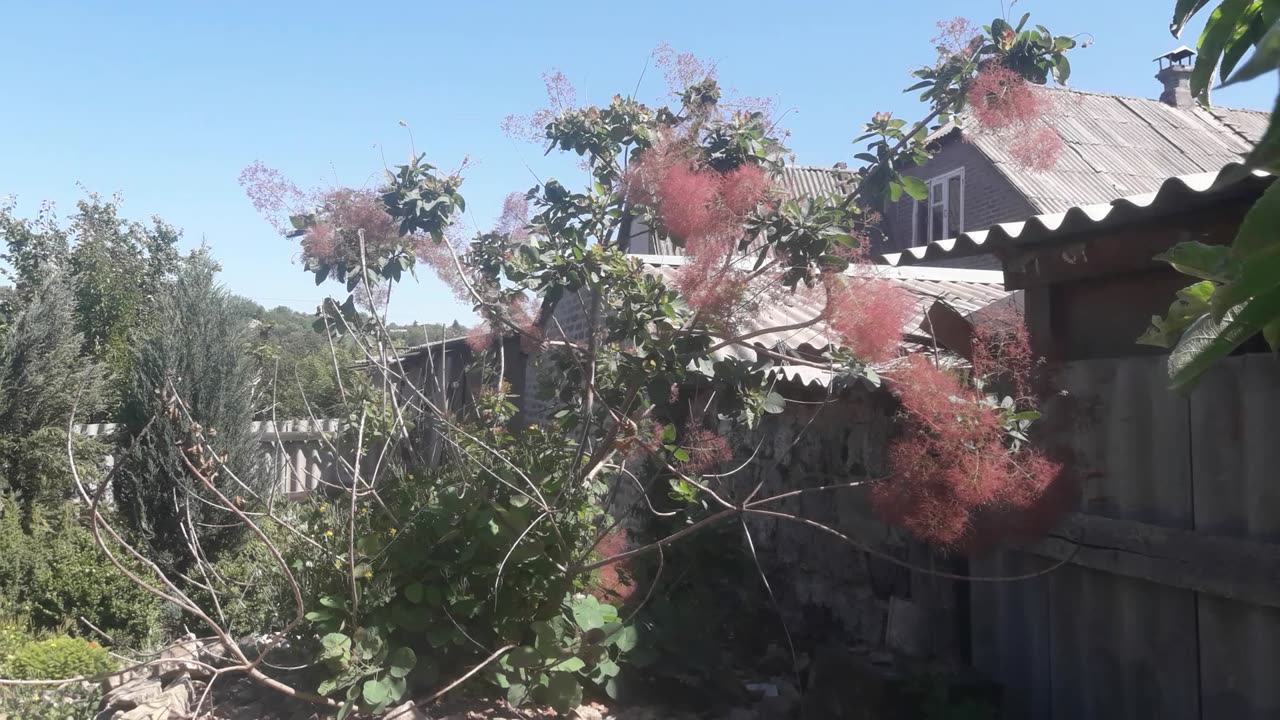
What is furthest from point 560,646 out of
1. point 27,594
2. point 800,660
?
point 27,594

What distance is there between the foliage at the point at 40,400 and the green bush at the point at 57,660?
2.13m

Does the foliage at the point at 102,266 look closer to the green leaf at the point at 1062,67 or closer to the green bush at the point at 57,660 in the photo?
the green bush at the point at 57,660

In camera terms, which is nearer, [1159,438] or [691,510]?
[1159,438]

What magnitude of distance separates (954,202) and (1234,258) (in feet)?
54.0

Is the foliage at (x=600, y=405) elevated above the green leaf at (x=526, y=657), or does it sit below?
above

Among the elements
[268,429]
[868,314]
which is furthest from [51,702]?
[268,429]

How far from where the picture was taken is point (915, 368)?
352 cm

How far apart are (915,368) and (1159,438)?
89cm

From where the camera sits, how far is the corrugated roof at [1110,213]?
2896mm

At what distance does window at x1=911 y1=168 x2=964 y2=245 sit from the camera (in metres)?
16.2

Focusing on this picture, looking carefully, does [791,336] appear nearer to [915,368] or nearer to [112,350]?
[915,368]

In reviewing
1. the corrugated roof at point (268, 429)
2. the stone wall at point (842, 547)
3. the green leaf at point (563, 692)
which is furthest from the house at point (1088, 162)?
the green leaf at point (563, 692)

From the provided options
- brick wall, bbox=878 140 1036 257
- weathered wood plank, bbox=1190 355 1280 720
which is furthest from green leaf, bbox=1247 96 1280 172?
brick wall, bbox=878 140 1036 257

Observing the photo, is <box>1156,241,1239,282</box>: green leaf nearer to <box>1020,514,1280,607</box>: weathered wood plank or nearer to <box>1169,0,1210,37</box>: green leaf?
<box>1169,0,1210,37</box>: green leaf
